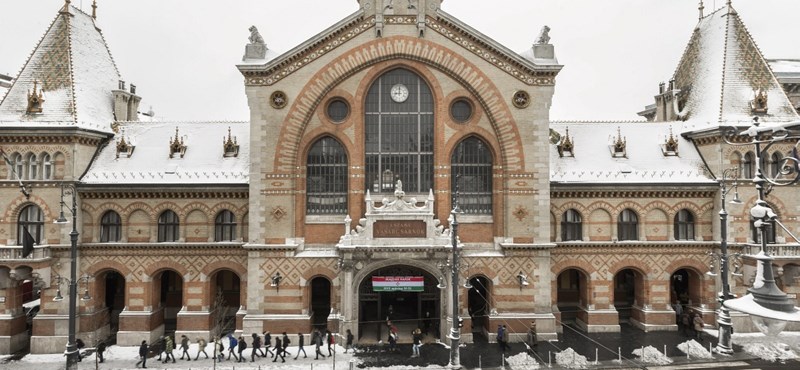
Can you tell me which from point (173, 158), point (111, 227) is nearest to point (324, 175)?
point (173, 158)

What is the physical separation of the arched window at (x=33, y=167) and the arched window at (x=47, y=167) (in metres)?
0.34

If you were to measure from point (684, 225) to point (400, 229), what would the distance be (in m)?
18.4

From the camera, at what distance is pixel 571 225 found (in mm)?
31547

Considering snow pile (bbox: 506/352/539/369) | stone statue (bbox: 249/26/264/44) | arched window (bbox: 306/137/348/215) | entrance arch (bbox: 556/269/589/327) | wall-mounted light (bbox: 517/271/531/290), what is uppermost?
stone statue (bbox: 249/26/264/44)

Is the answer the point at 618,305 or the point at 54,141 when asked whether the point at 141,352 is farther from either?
the point at 618,305

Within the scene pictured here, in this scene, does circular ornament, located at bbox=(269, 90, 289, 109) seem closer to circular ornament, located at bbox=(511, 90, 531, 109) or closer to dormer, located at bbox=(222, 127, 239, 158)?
dormer, located at bbox=(222, 127, 239, 158)

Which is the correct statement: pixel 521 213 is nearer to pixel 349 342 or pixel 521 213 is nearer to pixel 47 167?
pixel 349 342

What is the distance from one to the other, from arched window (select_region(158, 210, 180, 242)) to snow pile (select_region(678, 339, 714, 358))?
29.7 meters

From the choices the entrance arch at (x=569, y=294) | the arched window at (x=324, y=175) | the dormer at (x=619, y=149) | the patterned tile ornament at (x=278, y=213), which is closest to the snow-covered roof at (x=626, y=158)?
the dormer at (x=619, y=149)

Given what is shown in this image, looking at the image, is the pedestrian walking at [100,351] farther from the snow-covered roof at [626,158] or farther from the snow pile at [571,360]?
the snow-covered roof at [626,158]

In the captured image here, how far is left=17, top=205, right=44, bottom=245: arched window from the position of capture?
28812mm

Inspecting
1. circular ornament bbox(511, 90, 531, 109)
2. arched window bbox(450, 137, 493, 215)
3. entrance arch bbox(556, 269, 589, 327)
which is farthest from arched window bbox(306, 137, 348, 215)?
entrance arch bbox(556, 269, 589, 327)

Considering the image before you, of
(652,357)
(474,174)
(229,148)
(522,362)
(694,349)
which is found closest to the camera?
(522,362)

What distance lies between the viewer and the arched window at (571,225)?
31469 millimetres
